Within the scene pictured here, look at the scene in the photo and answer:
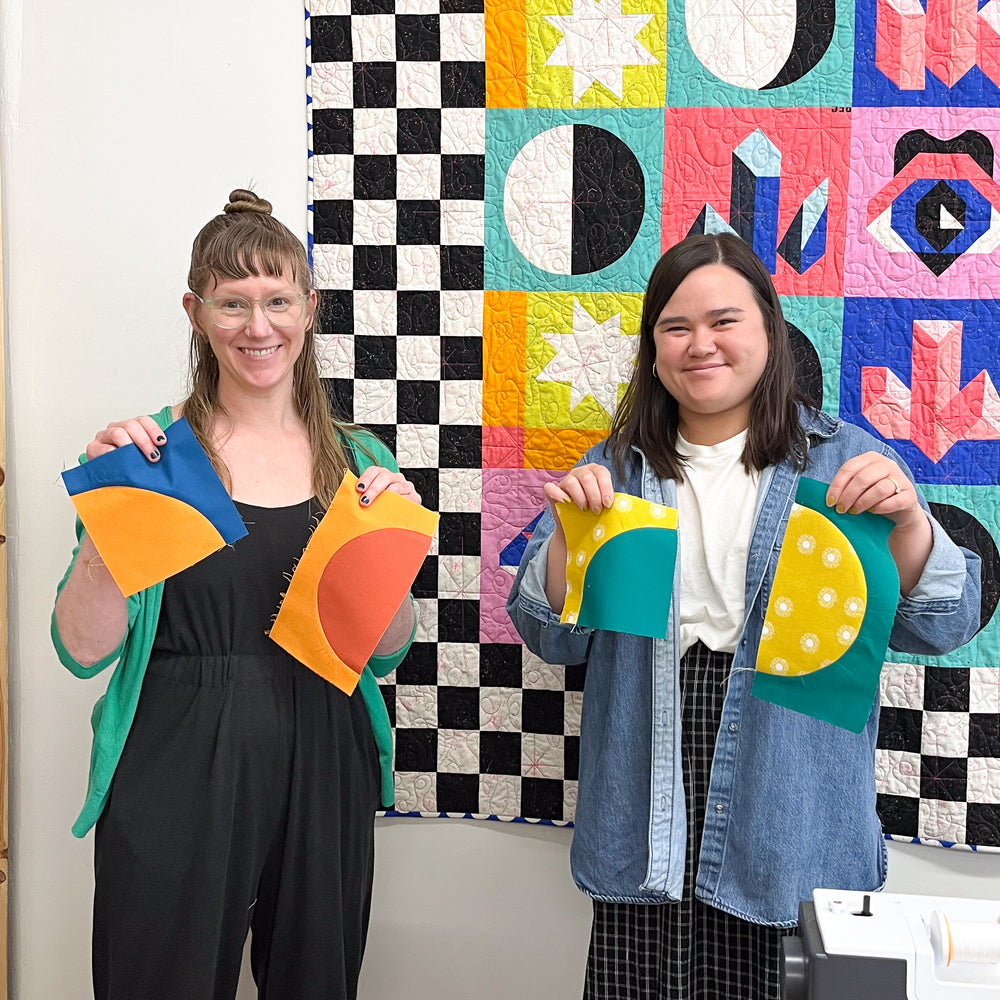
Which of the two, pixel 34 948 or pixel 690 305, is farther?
pixel 34 948

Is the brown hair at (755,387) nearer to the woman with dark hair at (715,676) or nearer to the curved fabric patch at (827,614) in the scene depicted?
the woman with dark hair at (715,676)

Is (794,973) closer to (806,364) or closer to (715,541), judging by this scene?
(715,541)

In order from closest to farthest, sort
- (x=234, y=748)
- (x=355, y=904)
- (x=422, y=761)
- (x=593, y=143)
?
(x=234, y=748) < (x=355, y=904) < (x=593, y=143) < (x=422, y=761)

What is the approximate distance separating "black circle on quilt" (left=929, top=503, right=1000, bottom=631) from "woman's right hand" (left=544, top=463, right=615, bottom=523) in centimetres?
66

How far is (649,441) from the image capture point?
133 cm

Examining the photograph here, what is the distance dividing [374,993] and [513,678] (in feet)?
2.21

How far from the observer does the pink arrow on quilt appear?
154 centimetres

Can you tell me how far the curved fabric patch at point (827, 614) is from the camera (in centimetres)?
116

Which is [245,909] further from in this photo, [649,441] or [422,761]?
[649,441]

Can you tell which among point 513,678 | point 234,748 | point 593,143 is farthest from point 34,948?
point 593,143

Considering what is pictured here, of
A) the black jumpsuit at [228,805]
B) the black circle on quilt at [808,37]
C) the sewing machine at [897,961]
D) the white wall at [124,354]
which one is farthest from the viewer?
the white wall at [124,354]

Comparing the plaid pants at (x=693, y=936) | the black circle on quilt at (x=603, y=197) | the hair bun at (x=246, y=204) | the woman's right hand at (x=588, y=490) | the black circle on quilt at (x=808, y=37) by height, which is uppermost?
the black circle on quilt at (x=808, y=37)

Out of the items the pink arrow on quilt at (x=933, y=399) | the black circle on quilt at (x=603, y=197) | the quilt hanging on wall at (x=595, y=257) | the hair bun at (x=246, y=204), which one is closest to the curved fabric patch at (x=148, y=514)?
the hair bun at (x=246, y=204)

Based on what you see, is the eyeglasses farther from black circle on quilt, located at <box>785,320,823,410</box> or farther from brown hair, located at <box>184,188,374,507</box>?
black circle on quilt, located at <box>785,320,823,410</box>
